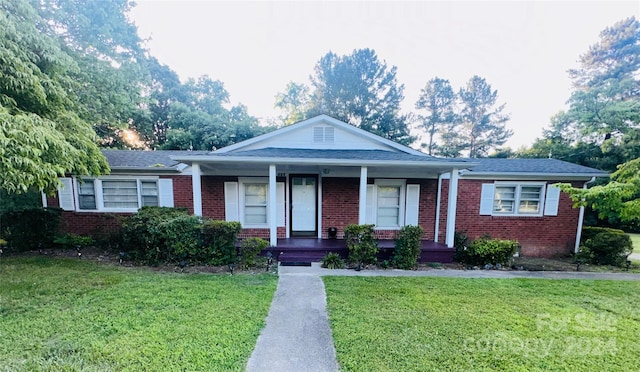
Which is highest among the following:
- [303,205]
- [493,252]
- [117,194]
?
[117,194]

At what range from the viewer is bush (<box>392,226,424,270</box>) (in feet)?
19.4

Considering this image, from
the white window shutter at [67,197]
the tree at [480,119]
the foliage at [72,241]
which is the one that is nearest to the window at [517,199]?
the foliage at [72,241]

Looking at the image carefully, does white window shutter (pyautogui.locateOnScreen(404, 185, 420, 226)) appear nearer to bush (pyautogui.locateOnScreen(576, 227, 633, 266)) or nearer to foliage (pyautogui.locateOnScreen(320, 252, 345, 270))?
foliage (pyautogui.locateOnScreen(320, 252, 345, 270))

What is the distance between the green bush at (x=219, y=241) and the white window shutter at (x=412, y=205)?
535 centimetres

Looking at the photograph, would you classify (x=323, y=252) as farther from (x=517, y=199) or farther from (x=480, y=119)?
(x=480, y=119)

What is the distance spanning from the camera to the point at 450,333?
309 centimetres

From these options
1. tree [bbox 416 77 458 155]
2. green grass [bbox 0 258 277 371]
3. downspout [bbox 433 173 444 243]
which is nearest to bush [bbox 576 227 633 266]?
downspout [bbox 433 173 444 243]

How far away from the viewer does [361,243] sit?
593cm

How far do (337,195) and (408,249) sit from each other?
9.20 feet

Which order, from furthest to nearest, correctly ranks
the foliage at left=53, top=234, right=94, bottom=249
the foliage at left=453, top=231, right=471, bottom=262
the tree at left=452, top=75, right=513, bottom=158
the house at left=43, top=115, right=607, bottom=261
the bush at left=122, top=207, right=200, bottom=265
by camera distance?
1. the tree at left=452, top=75, right=513, bottom=158
2. the house at left=43, top=115, right=607, bottom=261
3. the foliage at left=53, top=234, right=94, bottom=249
4. the foliage at left=453, top=231, right=471, bottom=262
5. the bush at left=122, top=207, right=200, bottom=265

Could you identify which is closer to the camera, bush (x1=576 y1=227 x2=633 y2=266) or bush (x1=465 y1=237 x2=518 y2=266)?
bush (x1=465 y1=237 x2=518 y2=266)

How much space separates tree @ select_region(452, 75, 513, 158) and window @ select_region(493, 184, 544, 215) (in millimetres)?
19891

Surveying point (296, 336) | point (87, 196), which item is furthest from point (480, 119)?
point (87, 196)

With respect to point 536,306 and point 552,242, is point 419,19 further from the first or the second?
point 536,306
